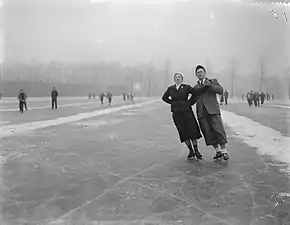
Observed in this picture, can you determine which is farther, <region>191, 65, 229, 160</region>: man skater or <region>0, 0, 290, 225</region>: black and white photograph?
<region>191, 65, 229, 160</region>: man skater

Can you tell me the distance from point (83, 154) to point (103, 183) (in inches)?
49.4

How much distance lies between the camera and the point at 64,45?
4703 mm

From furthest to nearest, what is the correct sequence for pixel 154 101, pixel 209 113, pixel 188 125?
pixel 154 101
pixel 188 125
pixel 209 113

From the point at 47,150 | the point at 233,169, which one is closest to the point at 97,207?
the point at 233,169

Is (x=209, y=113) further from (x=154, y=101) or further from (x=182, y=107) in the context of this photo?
(x=154, y=101)

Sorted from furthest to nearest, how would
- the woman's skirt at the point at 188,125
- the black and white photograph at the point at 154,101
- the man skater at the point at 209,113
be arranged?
the woman's skirt at the point at 188,125 < the man skater at the point at 209,113 < the black and white photograph at the point at 154,101

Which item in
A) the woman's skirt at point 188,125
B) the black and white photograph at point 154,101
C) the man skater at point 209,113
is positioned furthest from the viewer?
the woman's skirt at point 188,125

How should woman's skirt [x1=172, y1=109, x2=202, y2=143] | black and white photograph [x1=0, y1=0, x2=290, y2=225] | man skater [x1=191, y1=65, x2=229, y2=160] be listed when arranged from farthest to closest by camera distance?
woman's skirt [x1=172, y1=109, x2=202, y2=143]
man skater [x1=191, y1=65, x2=229, y2=160]
black and white photograph [x1=0, y1=0, x2=290, y2=225]

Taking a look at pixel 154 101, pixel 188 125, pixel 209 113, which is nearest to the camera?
pixel 209 113

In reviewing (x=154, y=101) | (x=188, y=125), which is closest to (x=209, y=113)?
(x=188, y=125)

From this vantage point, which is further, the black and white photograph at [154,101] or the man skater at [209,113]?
the man skater at [209,113]

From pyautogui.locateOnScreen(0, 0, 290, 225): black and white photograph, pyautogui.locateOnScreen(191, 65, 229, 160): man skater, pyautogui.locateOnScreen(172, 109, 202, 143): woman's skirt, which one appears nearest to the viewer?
pyautogui.locateOnScreen(0, 0, 290, 225): black and white photograph

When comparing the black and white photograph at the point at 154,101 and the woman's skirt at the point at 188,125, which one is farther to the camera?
the woman's skirt at the point at 188,125

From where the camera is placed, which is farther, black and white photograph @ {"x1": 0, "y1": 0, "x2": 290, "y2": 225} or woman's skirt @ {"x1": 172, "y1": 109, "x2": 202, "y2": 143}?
woman's skirt @ {"x1": 172, "y1": 109, "x2": 202, "y2": 143}
